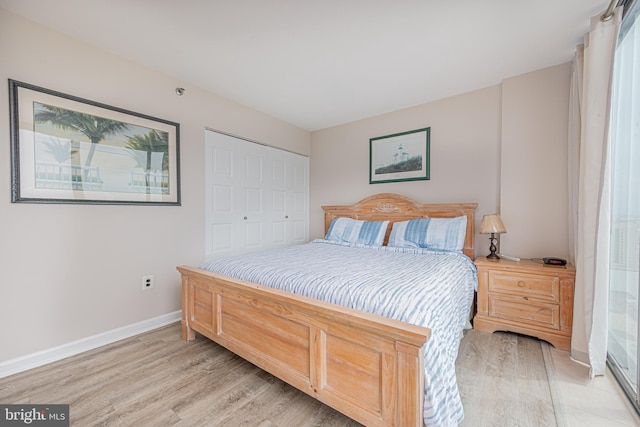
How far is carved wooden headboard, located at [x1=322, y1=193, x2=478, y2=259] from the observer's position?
2818mm

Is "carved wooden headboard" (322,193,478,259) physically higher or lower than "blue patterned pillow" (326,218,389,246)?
higher

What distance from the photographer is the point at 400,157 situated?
343cm

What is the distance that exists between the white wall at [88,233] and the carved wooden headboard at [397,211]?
193 centimetres

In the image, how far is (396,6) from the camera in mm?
1686

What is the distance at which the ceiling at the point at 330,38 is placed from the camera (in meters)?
1.71

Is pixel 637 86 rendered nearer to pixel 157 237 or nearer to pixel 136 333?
pixel 157 237

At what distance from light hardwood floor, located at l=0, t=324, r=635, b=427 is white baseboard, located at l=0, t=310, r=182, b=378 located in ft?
0.20

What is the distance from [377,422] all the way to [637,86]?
2250 mm

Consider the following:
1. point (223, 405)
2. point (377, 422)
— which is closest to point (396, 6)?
point (377, 422)

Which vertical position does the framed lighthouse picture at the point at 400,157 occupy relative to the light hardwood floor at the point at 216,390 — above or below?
above

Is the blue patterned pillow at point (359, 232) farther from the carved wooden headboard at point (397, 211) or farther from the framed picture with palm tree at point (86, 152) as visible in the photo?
the framed picture with palm tree at point (86, 152)

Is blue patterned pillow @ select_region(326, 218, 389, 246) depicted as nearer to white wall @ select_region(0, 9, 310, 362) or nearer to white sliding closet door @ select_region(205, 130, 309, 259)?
white sliding closet door @ select_region(205, 130, 309, 259)

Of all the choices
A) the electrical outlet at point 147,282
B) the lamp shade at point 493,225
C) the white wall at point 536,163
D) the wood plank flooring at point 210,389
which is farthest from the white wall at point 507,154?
the electrical outlet at point 147,282

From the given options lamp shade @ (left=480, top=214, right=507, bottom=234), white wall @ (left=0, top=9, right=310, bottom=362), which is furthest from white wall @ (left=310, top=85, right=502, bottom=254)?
white wall @ (left=0, top=9, right=310, bottom=362)
